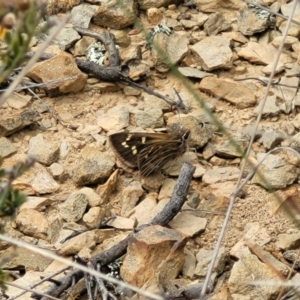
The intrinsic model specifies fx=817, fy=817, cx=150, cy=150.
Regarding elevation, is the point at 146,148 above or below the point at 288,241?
above

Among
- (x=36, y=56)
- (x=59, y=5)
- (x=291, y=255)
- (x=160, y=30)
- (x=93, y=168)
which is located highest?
(x=36, y=56)

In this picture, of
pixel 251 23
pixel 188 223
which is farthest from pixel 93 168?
pixel 251 23

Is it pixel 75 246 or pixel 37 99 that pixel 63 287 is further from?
pixel 37 99

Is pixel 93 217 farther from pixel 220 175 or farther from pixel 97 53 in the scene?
pixel 97 53

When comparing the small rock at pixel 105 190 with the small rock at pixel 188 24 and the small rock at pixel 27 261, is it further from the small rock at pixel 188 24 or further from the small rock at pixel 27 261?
the small rock at pixel 188 24

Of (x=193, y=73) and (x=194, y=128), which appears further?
(x=193, y=73)

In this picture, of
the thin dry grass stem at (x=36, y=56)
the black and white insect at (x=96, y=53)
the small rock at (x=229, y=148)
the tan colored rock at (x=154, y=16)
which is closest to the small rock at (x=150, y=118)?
the small rock at (x=229, y=148)

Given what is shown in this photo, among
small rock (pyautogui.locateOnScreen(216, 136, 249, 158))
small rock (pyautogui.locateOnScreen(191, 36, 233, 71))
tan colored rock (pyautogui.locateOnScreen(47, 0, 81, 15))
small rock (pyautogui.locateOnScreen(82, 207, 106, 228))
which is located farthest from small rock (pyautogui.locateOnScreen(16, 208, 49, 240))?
tan colored rock (pyautogui.locateOnScreen(47, 0, 81, 15))
